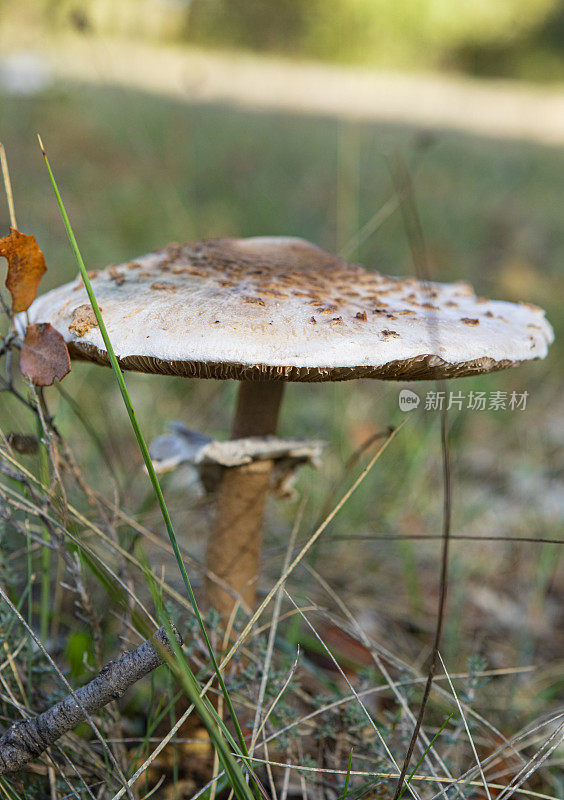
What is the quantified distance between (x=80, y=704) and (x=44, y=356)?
67 centimetres

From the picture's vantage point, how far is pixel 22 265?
1.34m

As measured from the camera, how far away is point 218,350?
3.85 feet

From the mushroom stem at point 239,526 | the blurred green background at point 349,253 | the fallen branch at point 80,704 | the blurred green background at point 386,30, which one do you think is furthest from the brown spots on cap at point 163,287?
the blurred green background at point 386,30

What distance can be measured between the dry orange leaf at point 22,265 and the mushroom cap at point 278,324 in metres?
0.08

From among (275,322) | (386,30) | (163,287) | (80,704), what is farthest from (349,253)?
(386,30)

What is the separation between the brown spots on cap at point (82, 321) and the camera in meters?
1.27

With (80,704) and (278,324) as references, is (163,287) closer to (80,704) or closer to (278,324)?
(278,324)

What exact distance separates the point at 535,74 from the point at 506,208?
14951mm

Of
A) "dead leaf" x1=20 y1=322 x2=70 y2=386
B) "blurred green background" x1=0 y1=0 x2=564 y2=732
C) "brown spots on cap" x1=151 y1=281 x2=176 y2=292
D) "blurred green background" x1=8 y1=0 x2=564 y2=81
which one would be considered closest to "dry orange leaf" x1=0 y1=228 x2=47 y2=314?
"dead leaf" x1=20 y1=322 x2=70 y2=386

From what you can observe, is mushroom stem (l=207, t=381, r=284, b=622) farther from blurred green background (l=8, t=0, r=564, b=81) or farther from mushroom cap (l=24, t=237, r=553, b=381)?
blurred green background (l=8, t=0, r=564, b=81)

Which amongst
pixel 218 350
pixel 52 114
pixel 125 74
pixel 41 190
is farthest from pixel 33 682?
pixel 125 74

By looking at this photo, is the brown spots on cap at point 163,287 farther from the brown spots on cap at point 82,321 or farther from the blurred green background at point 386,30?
the blurred green background at point 386,30

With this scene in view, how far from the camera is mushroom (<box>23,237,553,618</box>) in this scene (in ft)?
3.93

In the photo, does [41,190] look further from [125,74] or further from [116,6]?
[125,74]
